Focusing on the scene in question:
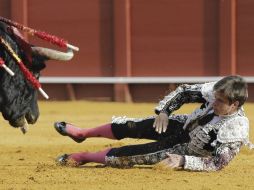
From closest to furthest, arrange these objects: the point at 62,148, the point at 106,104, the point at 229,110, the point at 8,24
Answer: the point at 8,24, the point at 229,110, the point at 62,148, the point at 106,104

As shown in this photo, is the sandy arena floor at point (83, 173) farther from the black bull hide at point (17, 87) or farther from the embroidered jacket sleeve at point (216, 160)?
the black bull hide at point (17, 87)

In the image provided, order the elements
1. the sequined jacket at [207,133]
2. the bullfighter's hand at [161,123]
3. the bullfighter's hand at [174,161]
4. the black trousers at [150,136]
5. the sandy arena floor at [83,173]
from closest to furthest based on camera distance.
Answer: the sandy arena floor at [83,173] → the bullfighter's hand at [174,161] → the sequined jacket at [207,133] → the bullfighter's hand at [161,123] → the black trousers at [150,136]

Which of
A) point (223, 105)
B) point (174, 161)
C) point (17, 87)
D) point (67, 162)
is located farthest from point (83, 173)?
point (223, 105)

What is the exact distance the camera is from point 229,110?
4555mm

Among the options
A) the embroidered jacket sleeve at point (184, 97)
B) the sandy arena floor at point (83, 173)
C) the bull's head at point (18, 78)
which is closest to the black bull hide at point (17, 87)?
the bull's head at point (18, 78)

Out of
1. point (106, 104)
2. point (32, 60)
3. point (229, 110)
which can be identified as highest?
point (32, 60)

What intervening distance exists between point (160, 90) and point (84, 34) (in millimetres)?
1111

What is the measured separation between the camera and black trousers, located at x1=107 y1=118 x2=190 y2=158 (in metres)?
4.81

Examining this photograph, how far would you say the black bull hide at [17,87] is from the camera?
4.05 m

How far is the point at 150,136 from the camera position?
4.89 metres

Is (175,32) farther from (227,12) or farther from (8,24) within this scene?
(8,24)

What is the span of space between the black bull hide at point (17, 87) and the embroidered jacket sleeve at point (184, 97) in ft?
2.51

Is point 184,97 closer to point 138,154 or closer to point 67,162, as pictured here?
point 138,154

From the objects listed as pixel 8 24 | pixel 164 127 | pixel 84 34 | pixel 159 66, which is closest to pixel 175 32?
pixel 159 66
